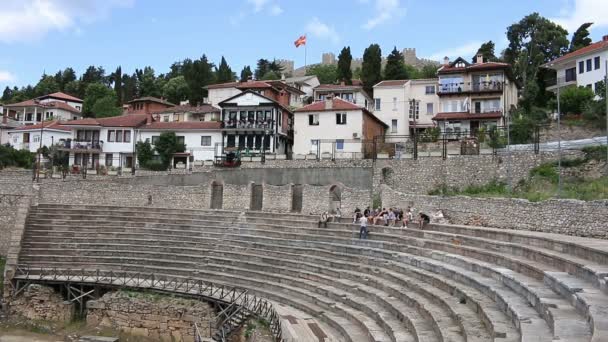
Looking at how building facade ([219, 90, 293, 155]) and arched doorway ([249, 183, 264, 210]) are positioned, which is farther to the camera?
building facade ([219, 90, 293, 155])

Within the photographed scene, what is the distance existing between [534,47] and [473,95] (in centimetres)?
1739

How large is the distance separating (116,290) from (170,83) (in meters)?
57.6

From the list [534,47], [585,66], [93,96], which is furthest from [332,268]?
[93,96]

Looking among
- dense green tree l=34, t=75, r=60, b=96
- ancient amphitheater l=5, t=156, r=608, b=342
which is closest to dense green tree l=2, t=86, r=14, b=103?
dense green tree l=34, t=75, r=60, b=96

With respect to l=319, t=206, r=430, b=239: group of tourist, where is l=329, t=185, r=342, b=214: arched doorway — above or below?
above

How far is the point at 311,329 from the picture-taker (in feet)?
44.0

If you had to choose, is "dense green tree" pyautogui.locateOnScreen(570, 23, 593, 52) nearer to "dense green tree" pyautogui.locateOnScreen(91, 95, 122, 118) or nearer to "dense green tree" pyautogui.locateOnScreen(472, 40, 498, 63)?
"dense green tree" pyautogui.locateOnScreen(472, 40, 498, 63)

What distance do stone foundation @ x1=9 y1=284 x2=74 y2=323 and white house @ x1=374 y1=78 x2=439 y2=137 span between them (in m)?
30.9

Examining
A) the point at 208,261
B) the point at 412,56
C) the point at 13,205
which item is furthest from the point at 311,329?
the point at 412,56

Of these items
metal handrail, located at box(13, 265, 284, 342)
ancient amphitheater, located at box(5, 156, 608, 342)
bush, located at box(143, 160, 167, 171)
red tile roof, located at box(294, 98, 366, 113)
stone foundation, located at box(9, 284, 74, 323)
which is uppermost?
red tile roof, located at box(294, 98, 366, 113)

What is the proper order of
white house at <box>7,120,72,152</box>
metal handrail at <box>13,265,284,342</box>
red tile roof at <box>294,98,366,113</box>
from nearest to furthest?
1. metal handrail at <box>13,265,284,342</box>
2. red tile roof at <box>294,98,366,113</box>
3. white house at <box>7,120,72,152</box>

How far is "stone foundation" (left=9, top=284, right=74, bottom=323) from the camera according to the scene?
68.5ft

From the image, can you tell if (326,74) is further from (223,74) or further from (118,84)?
(118,84)

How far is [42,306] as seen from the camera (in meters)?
21.1
